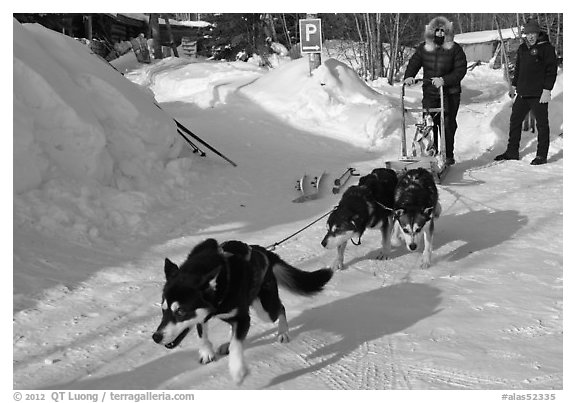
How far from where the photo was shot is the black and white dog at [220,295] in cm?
276

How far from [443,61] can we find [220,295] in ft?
22.2

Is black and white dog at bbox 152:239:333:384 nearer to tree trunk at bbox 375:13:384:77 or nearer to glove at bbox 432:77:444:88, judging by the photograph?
glove at bbox 432:77:444:88

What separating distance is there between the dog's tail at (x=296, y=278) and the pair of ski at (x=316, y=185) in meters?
3.26

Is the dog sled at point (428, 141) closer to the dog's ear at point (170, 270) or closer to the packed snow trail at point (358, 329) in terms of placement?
the packed snow trail at point (358, 329)

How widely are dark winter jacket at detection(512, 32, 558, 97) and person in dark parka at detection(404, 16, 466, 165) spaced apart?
3.47 ft

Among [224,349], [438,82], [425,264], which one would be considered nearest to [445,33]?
[438,82]

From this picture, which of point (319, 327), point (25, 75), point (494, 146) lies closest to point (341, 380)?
point (319, 327)

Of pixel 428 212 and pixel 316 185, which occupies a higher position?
pixel 428 212

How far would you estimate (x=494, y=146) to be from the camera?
32.6ft

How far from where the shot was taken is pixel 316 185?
24.7ft

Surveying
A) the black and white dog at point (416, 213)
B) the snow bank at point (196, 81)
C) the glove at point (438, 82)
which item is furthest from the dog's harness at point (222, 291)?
the snow bank at point (196, 81)

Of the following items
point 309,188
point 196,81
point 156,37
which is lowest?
point 309,188

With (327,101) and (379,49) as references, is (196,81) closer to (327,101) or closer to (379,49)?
(327,101)
